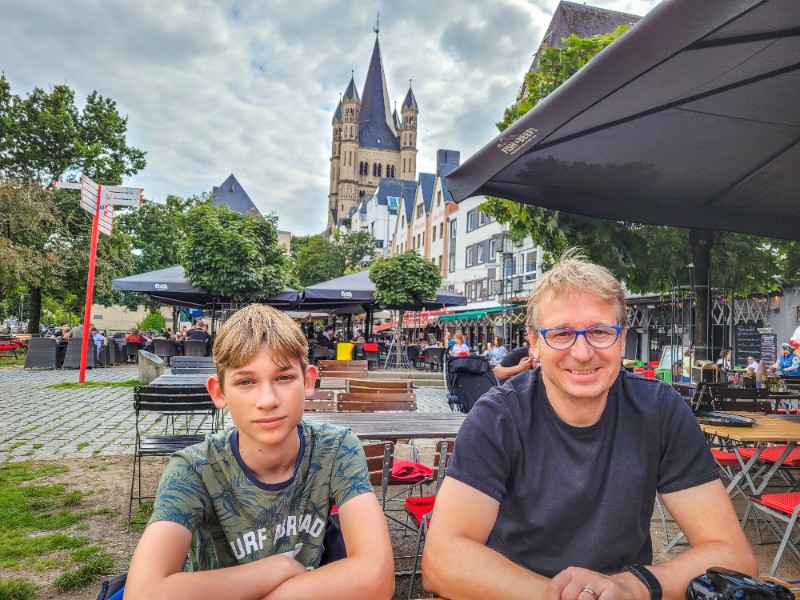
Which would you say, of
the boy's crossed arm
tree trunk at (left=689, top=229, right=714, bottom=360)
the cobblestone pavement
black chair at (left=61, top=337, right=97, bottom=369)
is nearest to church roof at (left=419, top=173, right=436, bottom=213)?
black chair at (left=61, top=337, right=97, bottom=369)

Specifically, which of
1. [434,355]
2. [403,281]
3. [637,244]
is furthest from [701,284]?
[434,355]

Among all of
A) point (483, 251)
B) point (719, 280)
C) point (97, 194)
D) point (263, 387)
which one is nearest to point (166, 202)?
point (483, 251)

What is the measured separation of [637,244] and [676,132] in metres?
5.44

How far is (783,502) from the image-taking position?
10.6 ft

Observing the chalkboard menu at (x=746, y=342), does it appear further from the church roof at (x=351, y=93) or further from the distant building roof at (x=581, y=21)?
the church roof at (x=351, y=93)

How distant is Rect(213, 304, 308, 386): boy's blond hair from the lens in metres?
1.65

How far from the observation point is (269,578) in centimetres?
139

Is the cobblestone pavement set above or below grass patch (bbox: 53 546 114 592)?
above

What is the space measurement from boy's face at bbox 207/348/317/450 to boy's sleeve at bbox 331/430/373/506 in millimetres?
173

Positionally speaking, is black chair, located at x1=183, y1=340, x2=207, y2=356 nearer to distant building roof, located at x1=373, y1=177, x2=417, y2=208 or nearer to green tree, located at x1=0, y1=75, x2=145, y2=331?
green tree, located at x1=0, y1=75, x2=145, y2=331

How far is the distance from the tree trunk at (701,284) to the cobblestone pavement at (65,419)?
5.04 metres

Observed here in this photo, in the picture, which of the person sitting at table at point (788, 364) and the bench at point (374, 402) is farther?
the person sitting at table at point (788, 364)

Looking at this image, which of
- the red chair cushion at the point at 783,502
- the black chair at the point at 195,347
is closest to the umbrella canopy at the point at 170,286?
the black chair at the point at 195,347

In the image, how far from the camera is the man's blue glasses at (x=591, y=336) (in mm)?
1668
